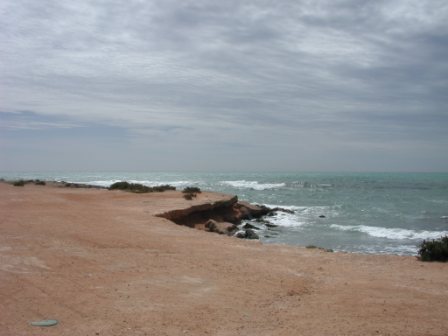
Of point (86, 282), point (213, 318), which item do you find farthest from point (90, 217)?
point (213, 318)

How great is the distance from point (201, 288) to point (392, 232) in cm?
1827

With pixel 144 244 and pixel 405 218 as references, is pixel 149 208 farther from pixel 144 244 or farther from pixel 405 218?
pixel 405 218

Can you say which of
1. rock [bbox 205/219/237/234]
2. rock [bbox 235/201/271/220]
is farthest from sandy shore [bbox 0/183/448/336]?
rock [bbox 235/201/271/220]

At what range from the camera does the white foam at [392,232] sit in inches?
902

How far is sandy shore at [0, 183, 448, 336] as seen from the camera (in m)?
6.61

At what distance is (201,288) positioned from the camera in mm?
8547

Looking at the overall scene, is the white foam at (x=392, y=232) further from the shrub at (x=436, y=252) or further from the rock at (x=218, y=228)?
the shrub at (x=436, y=252)

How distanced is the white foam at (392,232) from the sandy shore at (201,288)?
1101 centimetres

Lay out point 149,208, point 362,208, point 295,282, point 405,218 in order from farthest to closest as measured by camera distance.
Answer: point 362,208, point 405,218, point 149,208, point 295,282

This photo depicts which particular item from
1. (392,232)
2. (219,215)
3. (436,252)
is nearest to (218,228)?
(219,215)

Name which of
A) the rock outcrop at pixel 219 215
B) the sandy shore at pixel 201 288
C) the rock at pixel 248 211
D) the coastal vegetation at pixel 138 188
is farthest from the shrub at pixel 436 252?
→ the coastal vegetation at pixel 138 188

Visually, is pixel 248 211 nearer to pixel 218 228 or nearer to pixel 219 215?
pixel 219 215

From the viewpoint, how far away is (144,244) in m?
12.7

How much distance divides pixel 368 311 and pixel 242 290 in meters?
2.24
